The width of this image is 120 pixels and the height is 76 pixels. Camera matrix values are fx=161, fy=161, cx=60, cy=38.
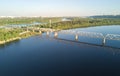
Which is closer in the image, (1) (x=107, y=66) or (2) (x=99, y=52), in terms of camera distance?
(1) (x=107, y=66)

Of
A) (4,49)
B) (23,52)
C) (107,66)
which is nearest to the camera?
(107,66)

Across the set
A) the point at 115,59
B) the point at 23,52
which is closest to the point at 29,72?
the point at 23,52

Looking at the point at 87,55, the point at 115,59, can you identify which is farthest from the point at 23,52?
the point at 115,59

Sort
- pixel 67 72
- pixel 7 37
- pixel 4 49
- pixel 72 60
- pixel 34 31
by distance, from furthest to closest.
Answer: pixel 34 31 < pixel 7 37 < pixel 4 49 < pixel 72 60 < pixel 67 72

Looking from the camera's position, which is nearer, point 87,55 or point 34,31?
point 87,55

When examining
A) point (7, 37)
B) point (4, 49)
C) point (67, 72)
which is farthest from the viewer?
point (7, 37)

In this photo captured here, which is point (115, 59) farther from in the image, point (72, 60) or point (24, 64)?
point (24, 64)

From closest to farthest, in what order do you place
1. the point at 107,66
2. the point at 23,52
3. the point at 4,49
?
the point at 107,66
the point at 23,52
the point at 4,49

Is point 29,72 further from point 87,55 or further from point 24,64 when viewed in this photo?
point 87,55
